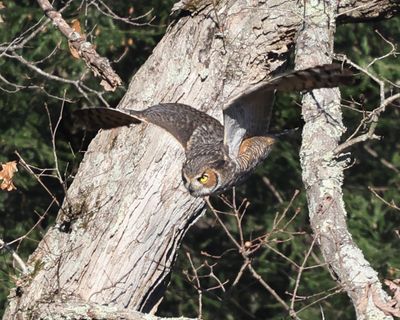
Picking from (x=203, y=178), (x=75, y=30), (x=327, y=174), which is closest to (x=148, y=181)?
(x=203, y=178)

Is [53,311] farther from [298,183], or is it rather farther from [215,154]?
[298,183]

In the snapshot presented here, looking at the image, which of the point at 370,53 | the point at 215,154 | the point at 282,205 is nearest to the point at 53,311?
the point at 215,154

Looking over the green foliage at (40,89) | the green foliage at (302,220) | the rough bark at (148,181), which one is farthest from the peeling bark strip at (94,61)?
the green foliage at (302,220)

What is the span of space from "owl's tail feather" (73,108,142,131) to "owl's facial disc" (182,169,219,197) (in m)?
0.40

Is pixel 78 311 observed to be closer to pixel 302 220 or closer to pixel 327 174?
pixel 327 174

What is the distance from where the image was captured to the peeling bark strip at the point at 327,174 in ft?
11.8

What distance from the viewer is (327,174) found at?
13.3ft

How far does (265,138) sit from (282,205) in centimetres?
411

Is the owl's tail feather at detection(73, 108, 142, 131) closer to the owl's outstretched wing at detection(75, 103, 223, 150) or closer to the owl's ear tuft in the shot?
the owl's outstretched wing at detection(75, 103, 223, 150)

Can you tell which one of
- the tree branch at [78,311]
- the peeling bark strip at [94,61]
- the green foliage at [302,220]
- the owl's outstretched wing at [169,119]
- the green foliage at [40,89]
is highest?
the peeling bark strip at [94,61]

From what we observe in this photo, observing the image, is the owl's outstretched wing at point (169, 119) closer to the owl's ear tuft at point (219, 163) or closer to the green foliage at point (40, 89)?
the owl's ear tuft at point (219, 163)

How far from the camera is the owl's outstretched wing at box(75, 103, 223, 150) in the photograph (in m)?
4.76

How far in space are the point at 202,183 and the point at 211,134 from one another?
1.13ft

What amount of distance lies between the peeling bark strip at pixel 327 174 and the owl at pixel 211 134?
0.26 metres
